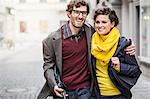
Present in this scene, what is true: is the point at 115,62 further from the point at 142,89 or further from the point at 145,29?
the point at 145,29

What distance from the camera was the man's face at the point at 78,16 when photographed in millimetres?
3434

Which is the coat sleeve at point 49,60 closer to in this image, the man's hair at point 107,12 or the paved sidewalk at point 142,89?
the man's hair at point 107,12

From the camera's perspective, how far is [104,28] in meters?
3.35

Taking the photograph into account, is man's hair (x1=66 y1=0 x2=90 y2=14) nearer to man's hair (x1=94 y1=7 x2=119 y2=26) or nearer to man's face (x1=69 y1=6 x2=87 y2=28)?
man's face (x1=69 y1=6 x2=87 y2=28)

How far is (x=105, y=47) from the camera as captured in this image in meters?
3.28

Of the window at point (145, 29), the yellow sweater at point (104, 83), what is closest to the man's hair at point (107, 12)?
the yellow sweater at point (104, 83)

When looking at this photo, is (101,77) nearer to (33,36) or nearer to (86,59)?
(86,59)

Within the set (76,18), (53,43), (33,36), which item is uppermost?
(76,18)

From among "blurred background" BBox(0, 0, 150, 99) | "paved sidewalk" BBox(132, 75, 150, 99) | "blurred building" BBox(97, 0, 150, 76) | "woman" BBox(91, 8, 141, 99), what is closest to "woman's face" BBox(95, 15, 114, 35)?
"woman" BBox(91, 8, 141, 99)

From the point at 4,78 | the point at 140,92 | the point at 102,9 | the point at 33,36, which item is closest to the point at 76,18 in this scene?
the point at 102,9

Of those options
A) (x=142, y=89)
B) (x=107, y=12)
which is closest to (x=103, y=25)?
(x=107, y=12)

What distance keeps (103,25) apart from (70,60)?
45cm

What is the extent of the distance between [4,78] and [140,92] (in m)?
6.15

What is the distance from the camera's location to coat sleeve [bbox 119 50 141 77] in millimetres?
3314
